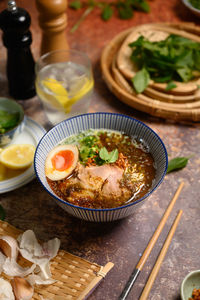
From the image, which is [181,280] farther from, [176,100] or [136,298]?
[176,100]

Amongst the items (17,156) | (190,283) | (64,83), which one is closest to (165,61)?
(64,83)

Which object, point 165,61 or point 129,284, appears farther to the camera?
point 165,61

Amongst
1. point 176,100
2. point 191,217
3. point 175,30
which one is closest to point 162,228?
point 191,217

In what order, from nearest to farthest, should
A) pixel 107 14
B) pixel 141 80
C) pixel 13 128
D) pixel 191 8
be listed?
1. pixel 13 128
2. pixel 141 80
3. pixel 191 8
4. pixel 107 14

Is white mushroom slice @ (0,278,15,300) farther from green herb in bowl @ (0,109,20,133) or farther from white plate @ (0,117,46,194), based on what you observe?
green herb in bowl @ (0,109,20,133)

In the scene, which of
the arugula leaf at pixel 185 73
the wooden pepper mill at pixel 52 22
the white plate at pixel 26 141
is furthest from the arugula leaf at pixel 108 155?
the wooden pepper mill at pixel 52 22

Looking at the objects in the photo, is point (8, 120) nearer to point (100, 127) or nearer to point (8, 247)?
point (100, 127)
